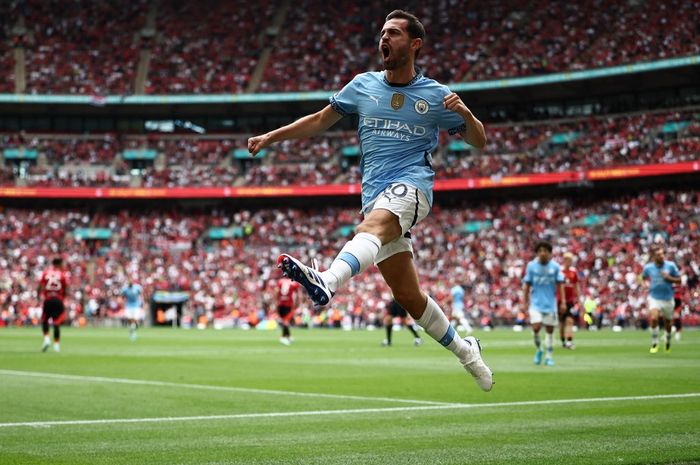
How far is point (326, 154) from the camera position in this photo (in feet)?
228

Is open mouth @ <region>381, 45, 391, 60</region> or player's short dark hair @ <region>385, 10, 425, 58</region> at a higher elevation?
player's short dark hair @ <region>385, 10, 425, 58</region>

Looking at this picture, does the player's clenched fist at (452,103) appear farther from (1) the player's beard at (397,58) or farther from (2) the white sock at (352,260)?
(2) the white sock at (352,260)

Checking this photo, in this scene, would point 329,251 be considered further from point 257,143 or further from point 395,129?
point 395,129

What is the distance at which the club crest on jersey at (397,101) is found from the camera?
320 inches

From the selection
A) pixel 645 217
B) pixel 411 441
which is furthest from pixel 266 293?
pixel 411 441

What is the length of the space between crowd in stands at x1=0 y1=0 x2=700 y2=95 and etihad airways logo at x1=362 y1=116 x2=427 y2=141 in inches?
2153

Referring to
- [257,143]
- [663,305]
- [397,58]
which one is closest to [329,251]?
[663,305]

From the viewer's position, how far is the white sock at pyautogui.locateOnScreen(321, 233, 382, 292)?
6.79 meters

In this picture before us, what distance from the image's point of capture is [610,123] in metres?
61.3

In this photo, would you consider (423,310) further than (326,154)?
No

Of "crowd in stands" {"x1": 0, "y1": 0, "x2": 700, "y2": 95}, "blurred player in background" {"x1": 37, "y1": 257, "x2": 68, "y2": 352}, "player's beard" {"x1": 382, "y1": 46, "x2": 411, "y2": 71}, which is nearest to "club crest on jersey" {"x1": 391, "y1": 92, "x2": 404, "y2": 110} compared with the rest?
"player's beard" {"x1": 382, "y1": 46, "x2": 411, "y2": 71}

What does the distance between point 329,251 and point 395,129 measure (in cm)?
5368

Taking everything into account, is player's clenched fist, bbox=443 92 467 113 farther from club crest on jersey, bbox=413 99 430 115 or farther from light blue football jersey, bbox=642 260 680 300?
light blue football jersey, bbox=642 260 680 300

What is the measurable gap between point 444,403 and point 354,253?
6282 millimetres
